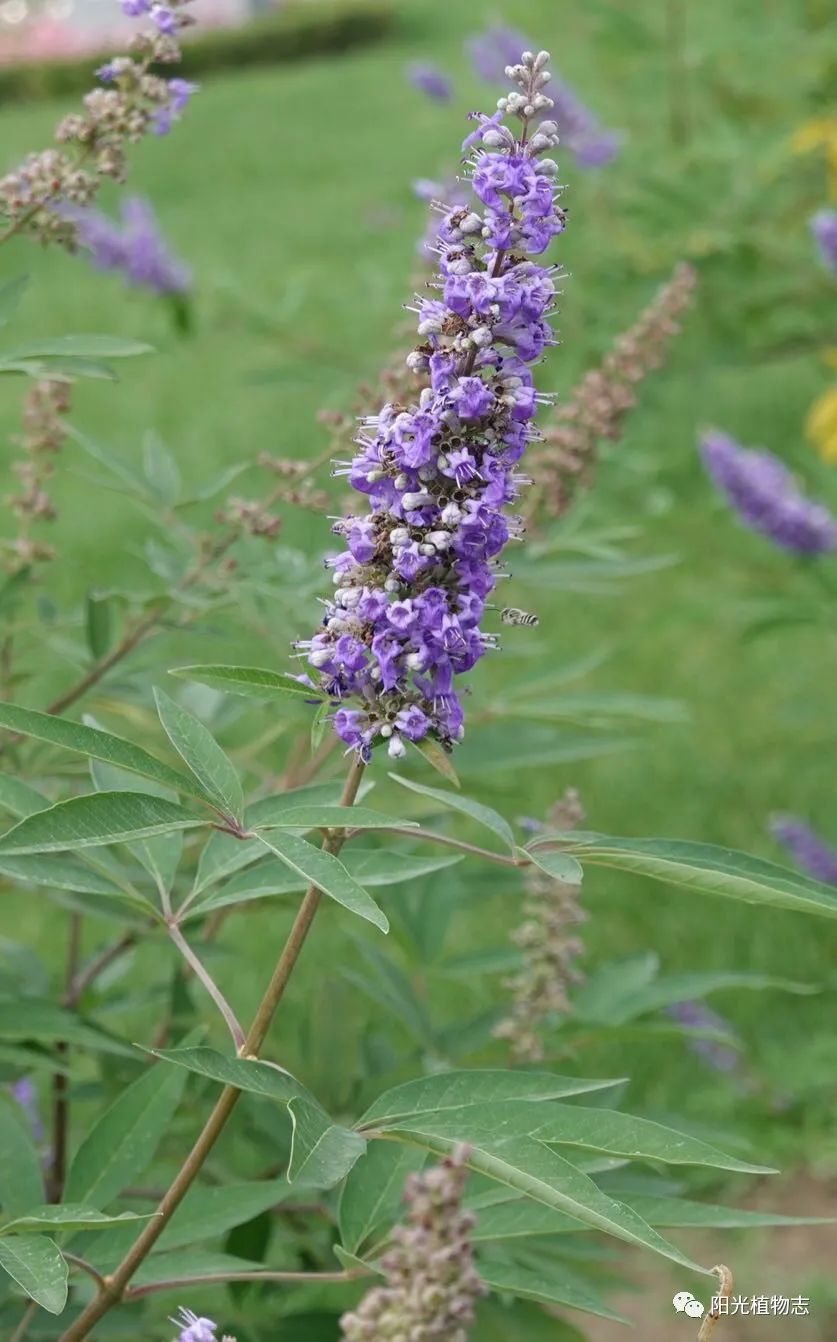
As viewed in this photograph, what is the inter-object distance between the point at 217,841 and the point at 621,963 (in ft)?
3.25

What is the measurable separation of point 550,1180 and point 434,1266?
31cm

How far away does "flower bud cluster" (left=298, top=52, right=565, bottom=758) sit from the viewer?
127 cm

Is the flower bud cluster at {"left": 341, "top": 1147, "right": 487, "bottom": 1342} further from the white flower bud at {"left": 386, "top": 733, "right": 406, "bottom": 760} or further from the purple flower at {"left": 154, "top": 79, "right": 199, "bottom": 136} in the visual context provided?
the purple flower at {"left": 154, "top": 79, "right": 199, "bottom": 136}

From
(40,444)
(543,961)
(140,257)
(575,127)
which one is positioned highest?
(575,127)

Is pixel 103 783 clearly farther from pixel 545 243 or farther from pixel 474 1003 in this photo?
pixel 474 1003

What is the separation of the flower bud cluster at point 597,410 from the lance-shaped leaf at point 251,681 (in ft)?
3.22

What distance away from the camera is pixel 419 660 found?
1277 mm

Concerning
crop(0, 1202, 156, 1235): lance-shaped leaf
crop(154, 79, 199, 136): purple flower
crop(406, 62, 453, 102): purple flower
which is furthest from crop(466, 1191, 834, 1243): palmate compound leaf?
crop(406, 62, 453, 102): purple flower

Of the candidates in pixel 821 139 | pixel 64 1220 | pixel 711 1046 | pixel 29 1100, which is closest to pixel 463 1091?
pixel 64 1220

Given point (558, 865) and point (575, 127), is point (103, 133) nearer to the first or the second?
point (558, 865)

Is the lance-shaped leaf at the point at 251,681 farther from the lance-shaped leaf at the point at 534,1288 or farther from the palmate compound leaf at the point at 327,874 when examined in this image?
the lance-shaped leaf at the point at 534,1288

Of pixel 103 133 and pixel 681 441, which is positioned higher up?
pixel 681 441

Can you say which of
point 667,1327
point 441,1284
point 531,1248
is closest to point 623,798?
point 667,1327

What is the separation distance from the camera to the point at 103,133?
190 cm
